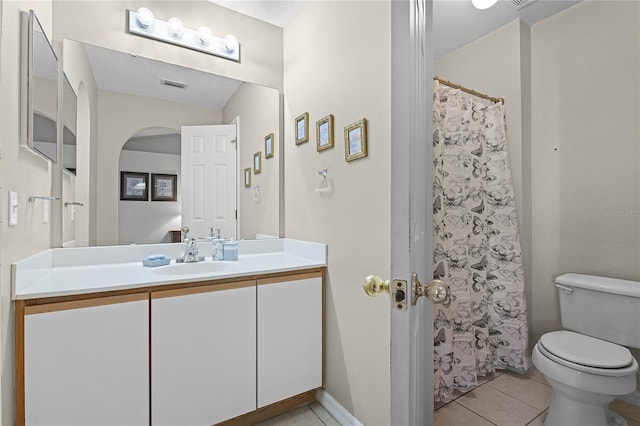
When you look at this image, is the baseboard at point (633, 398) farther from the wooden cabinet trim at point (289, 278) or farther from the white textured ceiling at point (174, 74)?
the white textured ceiling at point (174, 74)

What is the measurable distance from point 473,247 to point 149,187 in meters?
1.90

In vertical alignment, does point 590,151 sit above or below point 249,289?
above

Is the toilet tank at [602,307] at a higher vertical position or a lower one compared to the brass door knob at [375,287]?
higher

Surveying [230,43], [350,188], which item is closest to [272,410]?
[350,188]

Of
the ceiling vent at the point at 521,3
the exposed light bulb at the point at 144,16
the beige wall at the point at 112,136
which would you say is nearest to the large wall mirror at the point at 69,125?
the beige wall at the point at 112,136

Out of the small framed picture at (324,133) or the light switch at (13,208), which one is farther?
the small framed picture at (324,133)

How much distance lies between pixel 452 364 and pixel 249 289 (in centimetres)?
107

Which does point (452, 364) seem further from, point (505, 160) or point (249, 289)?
point (249, 289)

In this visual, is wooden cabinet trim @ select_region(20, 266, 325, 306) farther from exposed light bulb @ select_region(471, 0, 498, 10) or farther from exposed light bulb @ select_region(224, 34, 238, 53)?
exposed light bulb @ select_region(224, 34, 238, 53)

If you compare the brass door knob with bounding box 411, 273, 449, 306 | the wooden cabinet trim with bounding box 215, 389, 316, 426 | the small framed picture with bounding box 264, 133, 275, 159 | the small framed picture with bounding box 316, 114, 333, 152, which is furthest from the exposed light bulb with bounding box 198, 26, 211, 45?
the wooden cabinet trim with bounding box 215, 389, 316, 426

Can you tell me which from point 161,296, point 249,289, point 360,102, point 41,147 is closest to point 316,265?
point 249,289

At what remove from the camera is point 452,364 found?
0.86 meters

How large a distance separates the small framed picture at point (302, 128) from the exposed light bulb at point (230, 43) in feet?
2.13

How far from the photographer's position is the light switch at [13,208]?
1.07 metres
